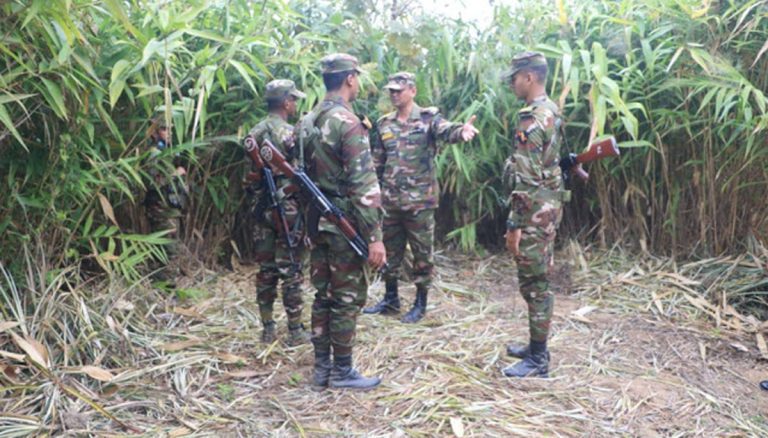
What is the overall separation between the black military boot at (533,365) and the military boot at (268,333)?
4.47 ft

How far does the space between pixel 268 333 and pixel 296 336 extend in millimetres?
173

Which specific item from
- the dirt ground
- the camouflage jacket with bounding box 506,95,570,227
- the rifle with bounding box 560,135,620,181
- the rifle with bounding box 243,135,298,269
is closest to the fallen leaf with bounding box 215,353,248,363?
the dirt ground

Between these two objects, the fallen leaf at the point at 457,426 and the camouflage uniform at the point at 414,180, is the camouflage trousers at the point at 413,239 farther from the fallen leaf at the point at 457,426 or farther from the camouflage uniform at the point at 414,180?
the fallen leaf at the point at 457,426

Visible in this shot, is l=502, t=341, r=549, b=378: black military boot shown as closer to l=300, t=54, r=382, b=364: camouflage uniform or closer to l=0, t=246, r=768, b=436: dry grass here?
l=0, t=246, r=768, b=436: dry grass

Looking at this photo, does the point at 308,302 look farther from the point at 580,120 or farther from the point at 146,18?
the point at 580,120

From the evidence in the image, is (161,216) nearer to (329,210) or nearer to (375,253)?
(329,210)

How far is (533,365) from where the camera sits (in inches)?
125

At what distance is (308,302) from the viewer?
4.37m

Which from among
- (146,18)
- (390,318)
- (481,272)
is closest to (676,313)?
(481,272)

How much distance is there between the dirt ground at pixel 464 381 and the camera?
2.67m

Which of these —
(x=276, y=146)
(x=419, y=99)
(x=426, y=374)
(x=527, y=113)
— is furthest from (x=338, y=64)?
(x=419, y=99)

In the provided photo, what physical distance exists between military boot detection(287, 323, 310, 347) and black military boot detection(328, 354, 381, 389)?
0.61 m

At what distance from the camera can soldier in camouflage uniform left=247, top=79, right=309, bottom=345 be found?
11.5ft

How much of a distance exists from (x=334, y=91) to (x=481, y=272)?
106 inches
